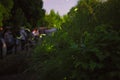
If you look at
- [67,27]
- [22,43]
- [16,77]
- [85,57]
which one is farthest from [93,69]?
[22,43]

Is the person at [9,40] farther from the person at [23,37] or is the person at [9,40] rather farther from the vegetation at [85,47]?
the vegetation at [85,47]

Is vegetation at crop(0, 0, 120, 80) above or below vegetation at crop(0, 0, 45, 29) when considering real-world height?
below

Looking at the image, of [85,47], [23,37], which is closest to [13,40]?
[23,37]

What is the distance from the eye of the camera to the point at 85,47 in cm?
434

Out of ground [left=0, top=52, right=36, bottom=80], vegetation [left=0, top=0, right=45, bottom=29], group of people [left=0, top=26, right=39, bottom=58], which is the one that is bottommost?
ground [left=0, top=52, right=36, bottom=80]

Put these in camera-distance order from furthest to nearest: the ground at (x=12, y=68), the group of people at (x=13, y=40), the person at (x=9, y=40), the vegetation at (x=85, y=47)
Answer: the person at (x=9, y=40), the group of people at (x=13, y=40), the ground at (x=12, y=68), the vegetation at (x=85, y=47)

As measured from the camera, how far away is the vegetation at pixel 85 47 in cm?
428

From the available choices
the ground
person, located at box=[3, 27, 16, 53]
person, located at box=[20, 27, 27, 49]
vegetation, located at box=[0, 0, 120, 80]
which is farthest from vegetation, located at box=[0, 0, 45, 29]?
vegetation, located at box=[0, 0, 120, 80]

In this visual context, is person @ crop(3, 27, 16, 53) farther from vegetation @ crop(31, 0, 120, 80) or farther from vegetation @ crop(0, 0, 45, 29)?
vegetation @ crop(31, 0, 120, 80)

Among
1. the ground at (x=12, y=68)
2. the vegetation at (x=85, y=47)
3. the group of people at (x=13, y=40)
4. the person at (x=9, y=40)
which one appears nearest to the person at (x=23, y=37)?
the group of people at (x=13, y=40)

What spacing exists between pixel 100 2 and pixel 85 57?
118 cm

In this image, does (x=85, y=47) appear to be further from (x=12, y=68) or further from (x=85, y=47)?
(x=12, y=68)

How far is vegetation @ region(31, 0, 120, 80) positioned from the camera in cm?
428

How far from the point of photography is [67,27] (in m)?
5.37
